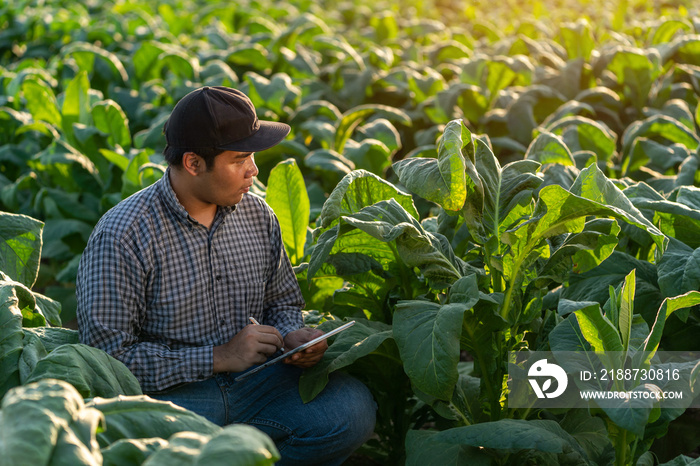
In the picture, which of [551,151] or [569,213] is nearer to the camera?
[569,213]

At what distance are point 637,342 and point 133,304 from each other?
1.46 meters

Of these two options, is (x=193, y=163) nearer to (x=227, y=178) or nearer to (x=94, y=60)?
(x=227, y=178)

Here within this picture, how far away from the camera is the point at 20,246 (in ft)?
9.00

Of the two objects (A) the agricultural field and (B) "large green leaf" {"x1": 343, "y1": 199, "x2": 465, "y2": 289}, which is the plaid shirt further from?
(B) "large green leaf" {"x1": 343, "y1": 199, "x2": 465, "y2": 289}

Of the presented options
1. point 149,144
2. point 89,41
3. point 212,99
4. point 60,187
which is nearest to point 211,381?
point 212,99

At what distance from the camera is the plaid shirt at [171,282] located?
94.5 inches

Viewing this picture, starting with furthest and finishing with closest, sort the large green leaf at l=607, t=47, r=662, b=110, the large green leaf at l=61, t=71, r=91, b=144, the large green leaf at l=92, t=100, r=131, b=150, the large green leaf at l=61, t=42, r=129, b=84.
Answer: the large green leaf at l=61, t=42, r=129, b=84, the large green leaf at l=607, t=47, r=662, b=110, the large green leaf at l=61, t=71, r=91, b=144, the large green leaf at l=92, t=100, r=131, b=150

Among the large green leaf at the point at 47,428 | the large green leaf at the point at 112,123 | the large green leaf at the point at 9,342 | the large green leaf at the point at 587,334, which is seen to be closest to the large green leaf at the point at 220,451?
the large green leaf at the point at 47,428

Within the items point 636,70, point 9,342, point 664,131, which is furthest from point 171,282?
point 636,70

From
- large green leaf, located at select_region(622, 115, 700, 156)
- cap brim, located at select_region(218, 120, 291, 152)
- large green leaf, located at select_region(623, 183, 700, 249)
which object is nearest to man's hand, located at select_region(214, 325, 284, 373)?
cap brim, located at select_region(218, 120, 291, 152)

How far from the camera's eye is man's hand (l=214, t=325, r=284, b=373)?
98.7 inches

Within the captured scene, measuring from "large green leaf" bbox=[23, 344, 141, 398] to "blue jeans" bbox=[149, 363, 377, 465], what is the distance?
398mm

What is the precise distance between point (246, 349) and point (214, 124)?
69 centimetres

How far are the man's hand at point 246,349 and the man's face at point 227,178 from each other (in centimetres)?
41
